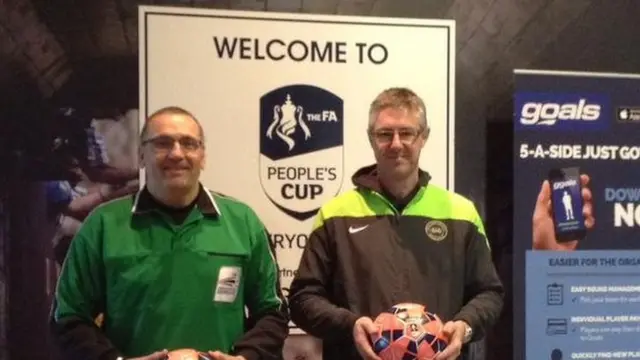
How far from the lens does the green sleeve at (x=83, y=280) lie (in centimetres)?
262

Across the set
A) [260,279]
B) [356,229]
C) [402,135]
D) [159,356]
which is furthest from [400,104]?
[159,356]

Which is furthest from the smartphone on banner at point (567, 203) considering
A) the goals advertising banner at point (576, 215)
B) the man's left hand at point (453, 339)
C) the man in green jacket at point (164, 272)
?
the man in green jacket at point (164, 272)

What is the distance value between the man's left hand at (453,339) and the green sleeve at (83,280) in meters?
1.04

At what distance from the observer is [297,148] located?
3445 mm

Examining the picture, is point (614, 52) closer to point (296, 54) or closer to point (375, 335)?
point (296, 54)

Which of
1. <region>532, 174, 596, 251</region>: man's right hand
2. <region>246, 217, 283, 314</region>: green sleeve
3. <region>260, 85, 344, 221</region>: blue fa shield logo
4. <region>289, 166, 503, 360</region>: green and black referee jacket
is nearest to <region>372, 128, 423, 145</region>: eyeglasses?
<region>289, 166, 503, 360</region>: green and black referee jacket

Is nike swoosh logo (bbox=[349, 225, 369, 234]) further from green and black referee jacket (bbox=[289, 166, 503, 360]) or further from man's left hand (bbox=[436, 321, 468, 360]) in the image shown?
man's left hand (bbox=[436, 321, 468, 360])

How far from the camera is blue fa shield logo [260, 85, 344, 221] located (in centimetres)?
342

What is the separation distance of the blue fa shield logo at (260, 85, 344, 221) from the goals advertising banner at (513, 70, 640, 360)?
0.73 metres

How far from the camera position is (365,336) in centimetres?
255

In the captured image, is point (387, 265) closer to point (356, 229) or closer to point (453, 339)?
point (356, 229)

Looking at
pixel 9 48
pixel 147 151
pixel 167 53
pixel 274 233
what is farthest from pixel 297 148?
pixel 9 48

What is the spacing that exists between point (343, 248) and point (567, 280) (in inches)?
48.5

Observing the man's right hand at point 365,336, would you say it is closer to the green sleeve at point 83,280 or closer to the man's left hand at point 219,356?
the man's left hand at point 219,356
